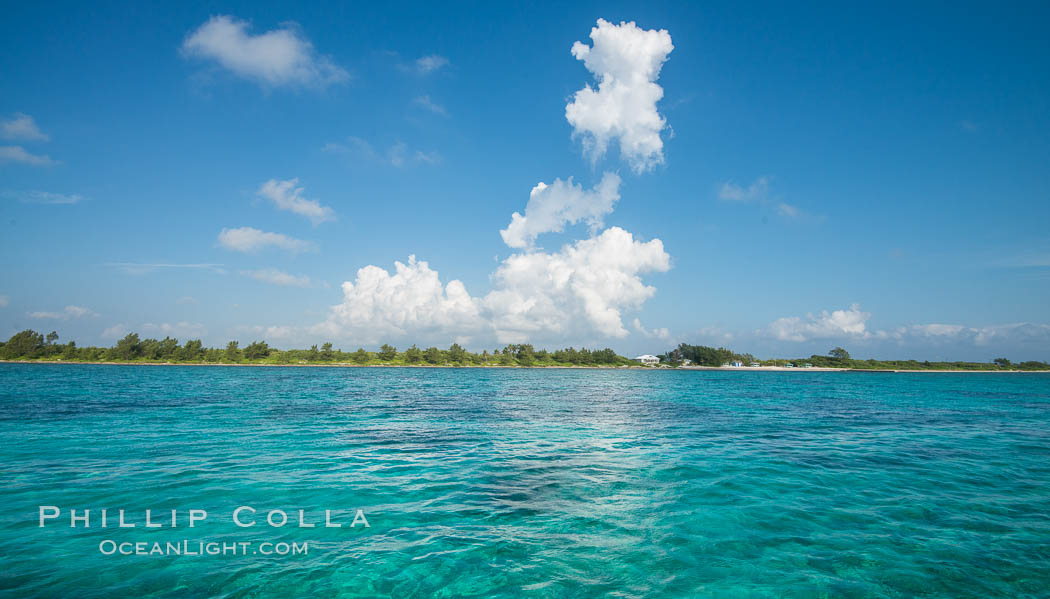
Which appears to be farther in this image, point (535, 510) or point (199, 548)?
point (535, 510)

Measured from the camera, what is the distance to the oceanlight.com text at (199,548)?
8969mm

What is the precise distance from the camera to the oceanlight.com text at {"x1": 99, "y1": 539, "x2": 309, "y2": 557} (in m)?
8.97

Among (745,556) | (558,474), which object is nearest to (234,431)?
(558,474)

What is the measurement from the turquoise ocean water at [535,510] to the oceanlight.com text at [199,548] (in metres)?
0.19

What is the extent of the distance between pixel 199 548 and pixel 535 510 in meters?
7.44

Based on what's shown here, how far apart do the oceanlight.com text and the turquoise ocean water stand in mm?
190

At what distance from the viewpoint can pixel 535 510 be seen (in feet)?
38.2

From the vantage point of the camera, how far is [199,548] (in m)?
9.22

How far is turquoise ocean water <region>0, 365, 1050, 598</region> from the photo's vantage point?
26.5 ft

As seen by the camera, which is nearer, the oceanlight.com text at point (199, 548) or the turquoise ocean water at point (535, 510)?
the turquoise ocean water at point (535, 510)

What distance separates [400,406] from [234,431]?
624 inches

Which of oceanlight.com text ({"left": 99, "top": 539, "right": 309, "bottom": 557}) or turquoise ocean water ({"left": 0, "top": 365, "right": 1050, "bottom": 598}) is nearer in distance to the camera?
turquoise ocean water ({"left": 0, "top": 365, "right": 1050, "bottom": 598})

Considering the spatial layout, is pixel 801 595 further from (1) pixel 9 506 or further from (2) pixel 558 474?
(1) pixel 9 506

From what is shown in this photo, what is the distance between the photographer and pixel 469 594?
7.57 m
